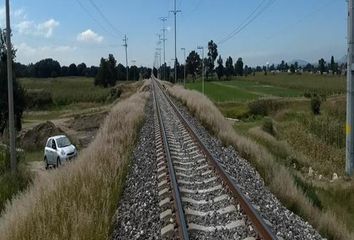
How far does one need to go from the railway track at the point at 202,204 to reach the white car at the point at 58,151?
Answer: 42.2 feet

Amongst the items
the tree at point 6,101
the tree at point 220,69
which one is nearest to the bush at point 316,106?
the tree at point 6,101

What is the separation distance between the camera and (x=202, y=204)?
8734 mm

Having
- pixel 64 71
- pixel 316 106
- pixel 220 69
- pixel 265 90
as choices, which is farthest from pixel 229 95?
pixel 64 71

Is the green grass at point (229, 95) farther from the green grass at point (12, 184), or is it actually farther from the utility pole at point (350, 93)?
the green grass at point (12, 184)

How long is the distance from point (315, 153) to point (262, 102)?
32453 mm

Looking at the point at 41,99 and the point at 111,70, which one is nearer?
the point at 41,99

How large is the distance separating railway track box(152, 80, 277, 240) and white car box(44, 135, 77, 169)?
42.2 feet

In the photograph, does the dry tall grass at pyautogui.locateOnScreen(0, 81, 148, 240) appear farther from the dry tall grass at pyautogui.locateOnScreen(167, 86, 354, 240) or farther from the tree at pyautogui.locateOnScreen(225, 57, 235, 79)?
the tree at pyautogui.locateOnScreen(225, 57, 235, 79)

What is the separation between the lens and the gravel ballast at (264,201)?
7243 millimetres

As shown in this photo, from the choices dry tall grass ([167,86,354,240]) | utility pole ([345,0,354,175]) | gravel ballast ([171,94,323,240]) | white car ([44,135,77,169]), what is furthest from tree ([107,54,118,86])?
gravel ballast ([171,94,323,240])

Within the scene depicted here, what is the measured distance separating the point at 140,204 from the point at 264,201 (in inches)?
89.7

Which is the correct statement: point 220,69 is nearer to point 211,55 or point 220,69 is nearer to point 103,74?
point 211,55

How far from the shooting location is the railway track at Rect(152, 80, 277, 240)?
6.96 metres

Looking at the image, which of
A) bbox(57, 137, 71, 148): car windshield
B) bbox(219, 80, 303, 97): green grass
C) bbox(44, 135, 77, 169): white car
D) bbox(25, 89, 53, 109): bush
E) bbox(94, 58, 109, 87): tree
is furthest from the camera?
bbox(94, 58, 109, 87): tree
